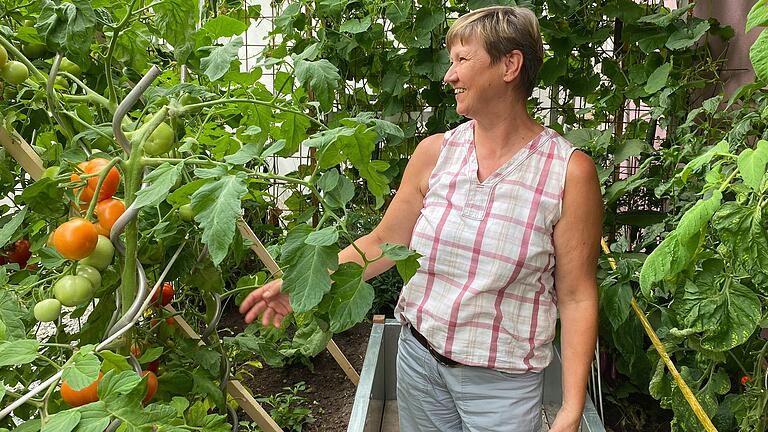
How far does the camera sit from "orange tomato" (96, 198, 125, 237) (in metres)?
1.01

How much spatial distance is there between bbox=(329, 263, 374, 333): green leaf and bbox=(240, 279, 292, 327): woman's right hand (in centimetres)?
32

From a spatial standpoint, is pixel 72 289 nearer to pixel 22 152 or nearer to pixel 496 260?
pixel 22 152

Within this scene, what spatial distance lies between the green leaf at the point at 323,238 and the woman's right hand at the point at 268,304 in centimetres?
38

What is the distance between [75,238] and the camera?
0.93m

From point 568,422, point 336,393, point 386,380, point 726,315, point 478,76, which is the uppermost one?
point 478,76

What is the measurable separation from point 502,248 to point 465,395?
1.02ft

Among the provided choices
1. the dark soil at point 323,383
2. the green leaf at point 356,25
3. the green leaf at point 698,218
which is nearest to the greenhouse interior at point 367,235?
the green leaf at point 698,218

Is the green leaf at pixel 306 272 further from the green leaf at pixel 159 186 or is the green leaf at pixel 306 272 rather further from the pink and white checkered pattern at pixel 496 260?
the pink and white checkered pattern at pixel 496 260

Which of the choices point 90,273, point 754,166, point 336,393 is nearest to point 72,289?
point 90,273

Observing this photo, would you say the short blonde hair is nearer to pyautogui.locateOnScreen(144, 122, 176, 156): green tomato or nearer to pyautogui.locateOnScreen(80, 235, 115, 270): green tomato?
pyautogui.locateOnScreen(144, 122, 176, 156): green tomato

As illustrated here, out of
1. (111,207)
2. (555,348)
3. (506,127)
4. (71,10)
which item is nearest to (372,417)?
(555,348)

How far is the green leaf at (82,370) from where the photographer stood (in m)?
0.81

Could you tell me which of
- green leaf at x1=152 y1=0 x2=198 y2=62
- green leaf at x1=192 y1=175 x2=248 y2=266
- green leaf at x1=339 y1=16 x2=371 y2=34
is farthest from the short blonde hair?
green leaf at x1=339 y1=16 x2=371 y2=34

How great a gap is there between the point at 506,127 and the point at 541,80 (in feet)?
3.43
